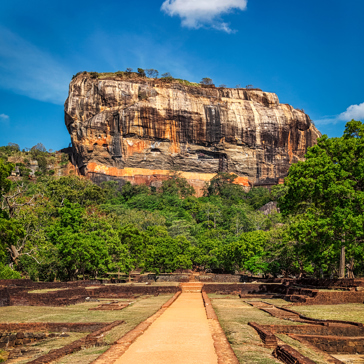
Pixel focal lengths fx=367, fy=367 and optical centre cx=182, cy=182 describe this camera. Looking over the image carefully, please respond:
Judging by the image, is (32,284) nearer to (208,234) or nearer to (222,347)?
(222,347)

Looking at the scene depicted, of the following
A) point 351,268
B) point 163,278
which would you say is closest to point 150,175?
point 163,278

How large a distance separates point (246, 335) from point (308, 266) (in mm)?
17378

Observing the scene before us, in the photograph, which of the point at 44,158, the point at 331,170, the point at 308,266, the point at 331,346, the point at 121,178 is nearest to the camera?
the point at 331,346

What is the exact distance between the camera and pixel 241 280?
3344 cm

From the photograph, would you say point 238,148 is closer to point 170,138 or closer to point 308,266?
point 170,138

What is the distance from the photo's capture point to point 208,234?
50625 millimetres

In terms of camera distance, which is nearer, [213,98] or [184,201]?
[184,201]

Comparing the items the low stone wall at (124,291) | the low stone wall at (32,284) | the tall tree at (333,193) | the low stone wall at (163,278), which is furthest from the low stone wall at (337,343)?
the low stone wall at (163,278)

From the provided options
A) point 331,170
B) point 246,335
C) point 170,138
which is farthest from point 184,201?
point 246,335

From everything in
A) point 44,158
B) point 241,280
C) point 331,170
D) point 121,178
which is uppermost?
point 44,158

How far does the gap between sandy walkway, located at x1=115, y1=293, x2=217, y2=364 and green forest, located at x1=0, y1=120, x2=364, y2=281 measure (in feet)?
36.9

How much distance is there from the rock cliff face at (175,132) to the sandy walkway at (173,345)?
68178mm

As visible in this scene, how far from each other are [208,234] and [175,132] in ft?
112

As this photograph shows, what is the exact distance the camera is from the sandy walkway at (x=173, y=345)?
674 cm
